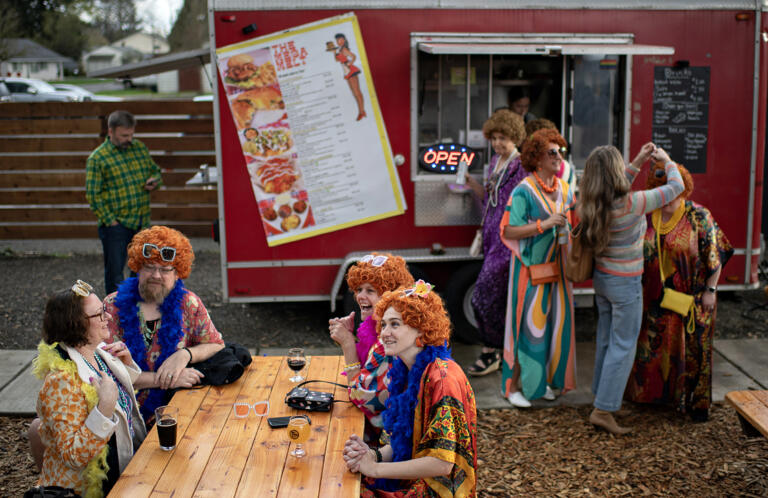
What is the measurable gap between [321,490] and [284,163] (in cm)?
380

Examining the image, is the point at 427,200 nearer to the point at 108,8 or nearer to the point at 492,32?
the point at 492,32

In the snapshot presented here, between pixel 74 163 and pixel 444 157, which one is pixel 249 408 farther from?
pixel 74 163

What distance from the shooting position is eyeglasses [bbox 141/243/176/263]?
360 cm

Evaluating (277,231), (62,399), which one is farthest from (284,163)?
(62,399)

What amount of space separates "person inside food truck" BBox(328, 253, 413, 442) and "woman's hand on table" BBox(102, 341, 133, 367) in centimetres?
92

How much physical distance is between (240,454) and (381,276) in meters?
0.97

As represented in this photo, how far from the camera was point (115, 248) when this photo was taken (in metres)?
6.61

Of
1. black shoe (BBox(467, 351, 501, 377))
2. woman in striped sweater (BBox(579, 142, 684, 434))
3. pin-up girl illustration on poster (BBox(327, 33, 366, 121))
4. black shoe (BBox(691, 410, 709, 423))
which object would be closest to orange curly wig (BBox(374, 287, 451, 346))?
woman in striped sweater (BBox(579, 142, 684, 434))

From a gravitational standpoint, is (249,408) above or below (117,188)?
below

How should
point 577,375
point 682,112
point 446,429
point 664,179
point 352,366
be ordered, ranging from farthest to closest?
point 682,112 < point 577,375 < point 664,179 < point 352,366 < point 446,429

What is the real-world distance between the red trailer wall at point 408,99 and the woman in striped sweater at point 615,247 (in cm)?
172

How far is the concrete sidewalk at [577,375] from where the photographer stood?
527cm

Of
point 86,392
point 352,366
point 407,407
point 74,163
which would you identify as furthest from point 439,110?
point 74,163

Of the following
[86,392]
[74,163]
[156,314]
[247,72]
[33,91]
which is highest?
[33,91]
